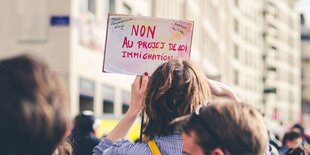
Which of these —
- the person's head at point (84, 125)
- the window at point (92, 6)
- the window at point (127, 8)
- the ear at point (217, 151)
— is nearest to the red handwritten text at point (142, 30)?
the ear at point (217, 151)

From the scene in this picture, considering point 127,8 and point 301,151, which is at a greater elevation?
point 127,8

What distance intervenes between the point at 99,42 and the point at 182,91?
24.9 meters

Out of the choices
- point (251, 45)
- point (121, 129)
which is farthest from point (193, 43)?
point (121, 129)

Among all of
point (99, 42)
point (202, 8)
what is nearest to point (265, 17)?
point (202, 8)

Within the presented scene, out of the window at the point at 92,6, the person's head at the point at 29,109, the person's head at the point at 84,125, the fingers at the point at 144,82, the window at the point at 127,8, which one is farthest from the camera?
the window at the point at 127,8

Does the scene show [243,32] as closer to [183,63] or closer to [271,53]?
[271,53]

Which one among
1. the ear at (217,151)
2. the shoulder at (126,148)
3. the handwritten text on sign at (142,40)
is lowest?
the shoulder at (126,148)

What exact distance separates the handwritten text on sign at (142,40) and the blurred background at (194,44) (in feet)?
1.30

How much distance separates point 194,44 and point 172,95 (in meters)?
43.9

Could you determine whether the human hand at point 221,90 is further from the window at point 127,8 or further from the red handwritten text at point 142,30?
the window at point 127,8

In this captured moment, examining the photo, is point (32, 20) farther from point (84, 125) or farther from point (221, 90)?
point (221, 90)

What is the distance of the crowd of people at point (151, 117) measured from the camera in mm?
2463

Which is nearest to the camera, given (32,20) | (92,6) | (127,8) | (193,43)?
(32,20)

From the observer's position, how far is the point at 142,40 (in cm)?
466
